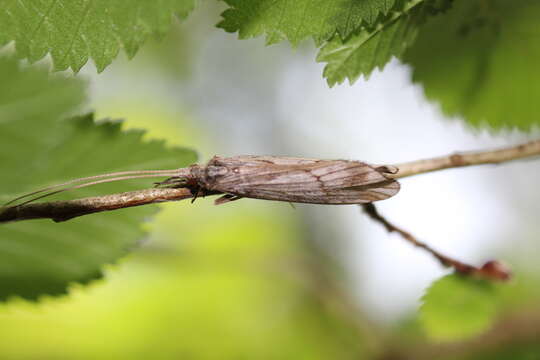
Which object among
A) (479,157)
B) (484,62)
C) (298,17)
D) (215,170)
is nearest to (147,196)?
(215,170)

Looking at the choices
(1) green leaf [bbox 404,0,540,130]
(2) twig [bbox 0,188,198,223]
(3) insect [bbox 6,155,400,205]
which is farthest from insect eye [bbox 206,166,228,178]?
(1) green leaf [bbox 404,0,540,130]

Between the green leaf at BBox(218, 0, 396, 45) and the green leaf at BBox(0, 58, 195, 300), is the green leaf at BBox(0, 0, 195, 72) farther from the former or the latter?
the green leaf at BBox(0, 58, 195, 300)

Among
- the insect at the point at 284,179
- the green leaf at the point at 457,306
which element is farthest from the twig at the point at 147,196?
the green leaf at the point at 457,306

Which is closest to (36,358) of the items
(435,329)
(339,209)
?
(435,329)

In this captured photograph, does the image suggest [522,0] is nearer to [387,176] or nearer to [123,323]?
[387,176]

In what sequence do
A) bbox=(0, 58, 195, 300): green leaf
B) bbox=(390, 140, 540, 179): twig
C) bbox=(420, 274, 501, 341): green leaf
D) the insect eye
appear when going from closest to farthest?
bbox=(390, 140, 540, 179): twig < the insect eye < bbox=(0, 58, 195, 300): green leaf < bbox=(420, 274, 501, 341): green leaf

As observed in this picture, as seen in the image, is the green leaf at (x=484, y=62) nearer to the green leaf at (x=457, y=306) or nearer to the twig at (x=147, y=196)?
the twig at (x=147, y=196)

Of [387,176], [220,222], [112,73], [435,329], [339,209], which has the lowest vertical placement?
[435,329]
